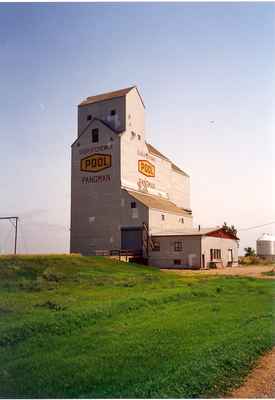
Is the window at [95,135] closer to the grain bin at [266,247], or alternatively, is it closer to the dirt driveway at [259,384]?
the grain bin at [266,247]

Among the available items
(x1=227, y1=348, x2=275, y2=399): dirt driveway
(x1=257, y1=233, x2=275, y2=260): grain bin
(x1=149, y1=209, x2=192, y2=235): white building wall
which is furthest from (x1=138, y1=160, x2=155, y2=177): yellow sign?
(x1=227, y1=348, x2=275, y2=399): dirt driveway

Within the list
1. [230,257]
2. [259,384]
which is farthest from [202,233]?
[259,384]

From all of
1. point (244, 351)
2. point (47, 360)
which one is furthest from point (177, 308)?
point (47, 360)

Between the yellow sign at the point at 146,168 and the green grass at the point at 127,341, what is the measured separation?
31.5m

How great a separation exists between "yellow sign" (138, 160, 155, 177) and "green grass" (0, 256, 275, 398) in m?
31.5

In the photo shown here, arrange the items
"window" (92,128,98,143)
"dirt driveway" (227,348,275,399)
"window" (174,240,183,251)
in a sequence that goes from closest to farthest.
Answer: "dirt driveway" (227,348,275,399)
"window" (174,240,183,251)
"window" (92,128,98,143)

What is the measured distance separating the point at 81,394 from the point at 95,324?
535cm

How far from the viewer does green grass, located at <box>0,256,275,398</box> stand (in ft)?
25.6

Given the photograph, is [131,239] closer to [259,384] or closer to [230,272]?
[230,272]

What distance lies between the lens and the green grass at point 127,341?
25.6 ft

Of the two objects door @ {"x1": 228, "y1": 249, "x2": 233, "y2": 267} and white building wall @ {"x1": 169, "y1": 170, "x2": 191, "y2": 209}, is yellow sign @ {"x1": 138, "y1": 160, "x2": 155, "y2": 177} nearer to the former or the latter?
white building wall @ {"x1": 169, "y1": 170, "x2": 191, "y2": 209}

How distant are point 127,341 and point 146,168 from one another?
42.6 metres

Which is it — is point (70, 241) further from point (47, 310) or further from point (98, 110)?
point (47, 310)

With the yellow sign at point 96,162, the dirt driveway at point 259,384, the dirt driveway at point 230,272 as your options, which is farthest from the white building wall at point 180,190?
the dirt driveway at point 259,384
